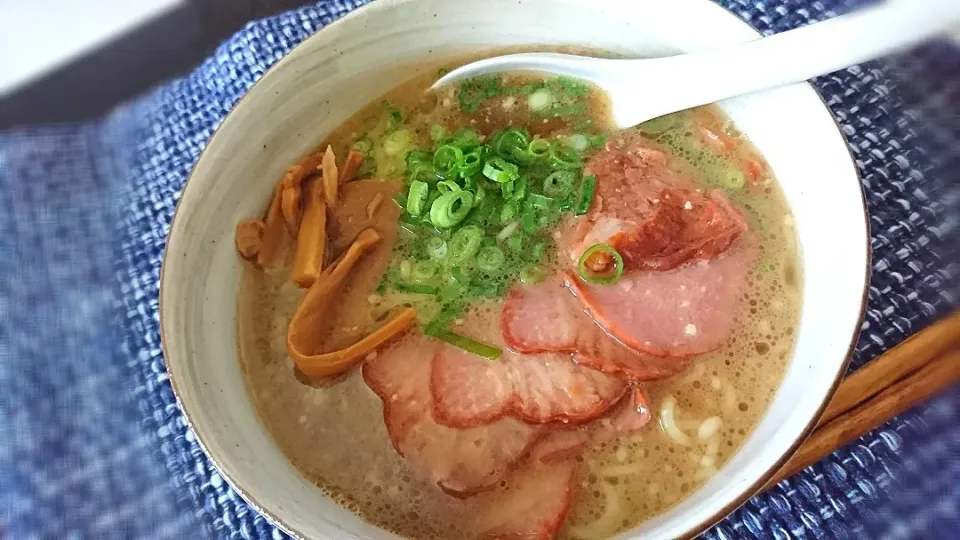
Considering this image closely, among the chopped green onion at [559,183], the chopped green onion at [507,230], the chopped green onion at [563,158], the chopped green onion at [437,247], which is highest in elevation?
the chopped green onion at [563,158]

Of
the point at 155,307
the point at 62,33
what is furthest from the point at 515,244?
the point at 62,33

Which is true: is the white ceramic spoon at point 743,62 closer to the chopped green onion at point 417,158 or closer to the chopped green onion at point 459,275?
the chopped green onion at point 417,158

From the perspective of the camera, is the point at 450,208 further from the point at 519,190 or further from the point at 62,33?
the point at 62,33

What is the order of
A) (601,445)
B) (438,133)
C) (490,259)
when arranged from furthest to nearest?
(438,133) < (490,259) < (601,445)

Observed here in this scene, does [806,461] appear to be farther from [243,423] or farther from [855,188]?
[243,423]

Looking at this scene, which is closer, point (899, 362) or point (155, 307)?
point (899, 362)

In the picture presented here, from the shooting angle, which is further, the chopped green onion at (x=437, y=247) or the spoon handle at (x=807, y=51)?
the chopped green onion at (x=437, y=247)

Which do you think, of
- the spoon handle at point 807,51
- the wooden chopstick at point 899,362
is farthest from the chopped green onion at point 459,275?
the wooden chopstick at point 899,362
